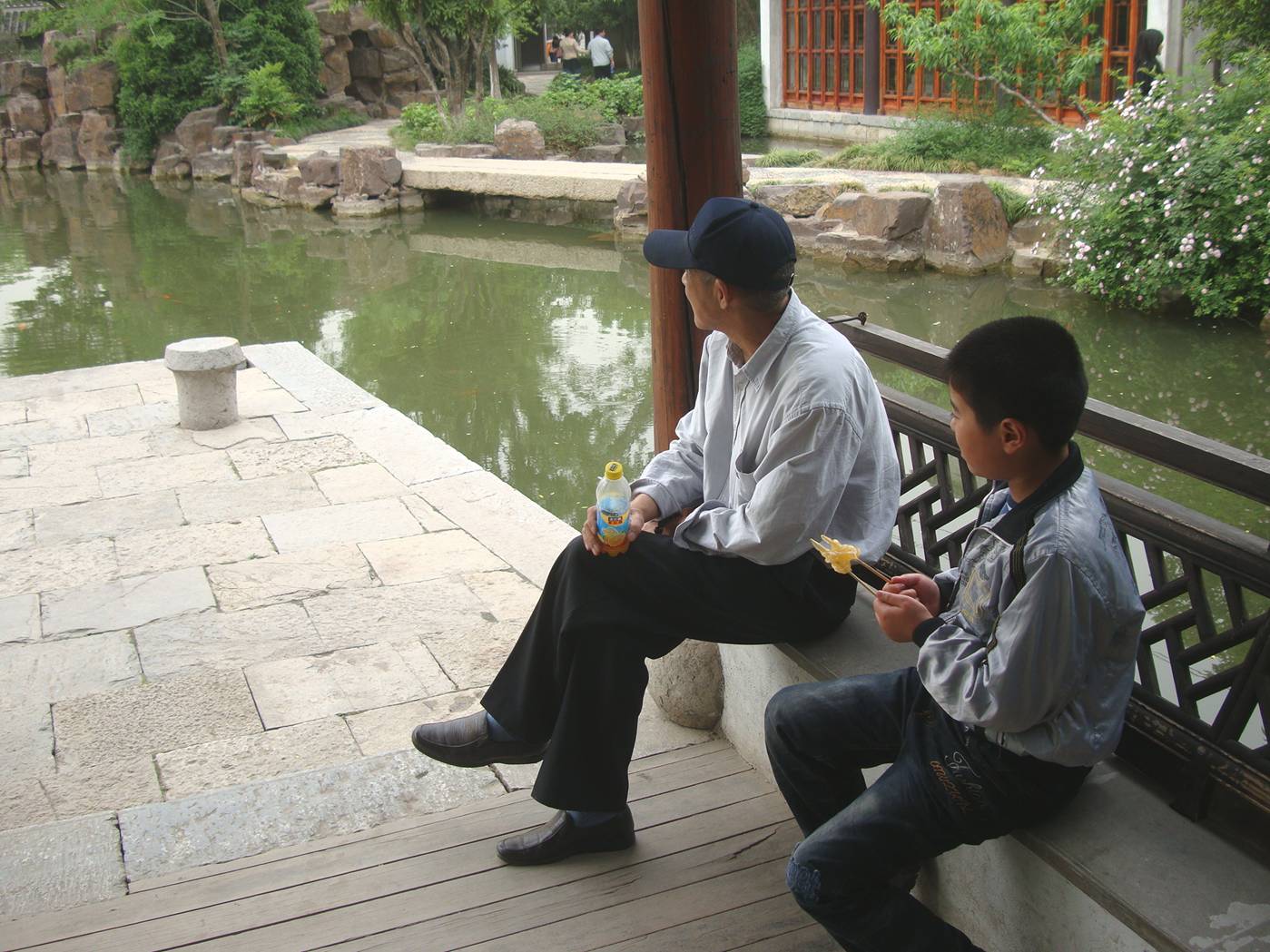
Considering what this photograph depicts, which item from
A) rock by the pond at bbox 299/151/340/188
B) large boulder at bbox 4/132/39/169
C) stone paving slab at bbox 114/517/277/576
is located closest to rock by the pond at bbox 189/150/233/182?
rock by the pond at bbox 299/151/340/188

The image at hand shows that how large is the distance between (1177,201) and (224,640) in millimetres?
7775

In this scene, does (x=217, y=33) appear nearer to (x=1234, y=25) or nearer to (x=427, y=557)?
(x=1234, y=25)

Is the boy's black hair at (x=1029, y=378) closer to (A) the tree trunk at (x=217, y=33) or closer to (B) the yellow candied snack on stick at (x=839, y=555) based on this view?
(B) the yellow candied snack on stick at (x=839, y=555)

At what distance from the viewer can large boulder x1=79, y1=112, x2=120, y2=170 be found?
23359mm

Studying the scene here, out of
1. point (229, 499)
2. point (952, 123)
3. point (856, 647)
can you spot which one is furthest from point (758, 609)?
point (952, 123)

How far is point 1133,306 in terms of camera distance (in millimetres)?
9508

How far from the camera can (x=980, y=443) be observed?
5.94 feet

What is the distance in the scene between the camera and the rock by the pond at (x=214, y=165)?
20891 mm

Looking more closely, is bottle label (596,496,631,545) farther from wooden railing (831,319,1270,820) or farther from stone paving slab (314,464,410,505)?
stone paving slab (314,464,410,505)

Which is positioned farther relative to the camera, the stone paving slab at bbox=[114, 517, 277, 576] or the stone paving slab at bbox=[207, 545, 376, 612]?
the stone paving slab at bbox=[114, 517, 277, 576]

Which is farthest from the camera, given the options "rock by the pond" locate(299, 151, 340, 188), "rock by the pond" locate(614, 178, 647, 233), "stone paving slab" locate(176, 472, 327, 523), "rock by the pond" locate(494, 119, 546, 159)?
"rock by the pond" locate(494, 119, 546, 159)

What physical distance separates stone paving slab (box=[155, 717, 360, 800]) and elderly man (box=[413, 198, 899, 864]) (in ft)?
3.27

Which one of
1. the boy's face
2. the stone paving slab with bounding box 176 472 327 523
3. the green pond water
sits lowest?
the green pond water

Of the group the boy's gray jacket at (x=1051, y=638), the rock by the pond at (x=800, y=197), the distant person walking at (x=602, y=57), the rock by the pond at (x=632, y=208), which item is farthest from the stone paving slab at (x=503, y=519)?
the distant person walking at (x=602, y=57)
